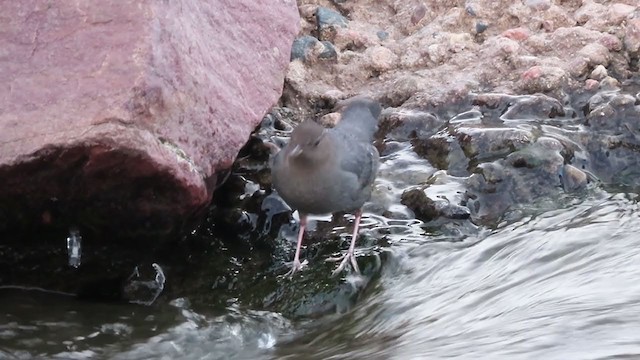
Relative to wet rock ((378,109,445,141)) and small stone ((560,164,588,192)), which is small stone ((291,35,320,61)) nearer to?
wet rock ((378,109,445,141))

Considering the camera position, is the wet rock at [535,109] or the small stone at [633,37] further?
the small stone at [633,37]

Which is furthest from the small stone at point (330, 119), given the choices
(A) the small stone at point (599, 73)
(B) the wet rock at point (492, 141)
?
(A) the small stone at point (599, 73)

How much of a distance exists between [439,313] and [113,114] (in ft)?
4.91

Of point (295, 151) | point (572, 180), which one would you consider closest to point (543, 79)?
point (572, 180)

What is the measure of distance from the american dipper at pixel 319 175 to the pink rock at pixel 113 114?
0.35 metres

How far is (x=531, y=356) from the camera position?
3.08m

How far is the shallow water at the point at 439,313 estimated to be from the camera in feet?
11.1

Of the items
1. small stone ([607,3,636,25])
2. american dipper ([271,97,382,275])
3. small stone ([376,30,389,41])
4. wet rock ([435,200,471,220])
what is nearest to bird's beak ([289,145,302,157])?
american dipper ([271,97,382,275])

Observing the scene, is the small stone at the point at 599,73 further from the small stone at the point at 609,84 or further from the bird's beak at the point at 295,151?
the bird's beak at the point at 295,151

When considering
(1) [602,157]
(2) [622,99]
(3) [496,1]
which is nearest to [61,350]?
(1) [602,157]

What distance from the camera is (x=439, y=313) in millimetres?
4035

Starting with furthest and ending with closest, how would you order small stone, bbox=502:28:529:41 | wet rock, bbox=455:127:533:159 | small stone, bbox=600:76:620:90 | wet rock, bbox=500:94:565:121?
small stone, bbox=502:28:529:41 → small stone, bbox=600:76:620:90 → wet rock, bbox=500:94:565:121 → wet rock, bbox=455:127:533:159

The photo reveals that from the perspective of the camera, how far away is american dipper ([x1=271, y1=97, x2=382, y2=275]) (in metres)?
4.79

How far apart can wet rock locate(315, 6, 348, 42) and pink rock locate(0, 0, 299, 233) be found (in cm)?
204
